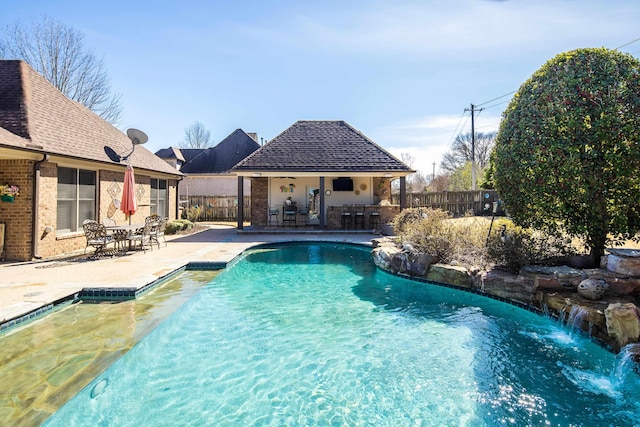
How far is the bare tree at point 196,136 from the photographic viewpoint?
149ft

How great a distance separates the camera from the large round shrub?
5.43m

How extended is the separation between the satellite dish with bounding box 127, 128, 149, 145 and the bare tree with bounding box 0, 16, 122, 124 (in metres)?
11.8

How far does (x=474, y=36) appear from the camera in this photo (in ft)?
32.1

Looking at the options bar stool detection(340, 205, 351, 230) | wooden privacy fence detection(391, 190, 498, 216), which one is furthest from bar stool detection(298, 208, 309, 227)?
wooden privacy fence detection(391, 190, 498, 216)

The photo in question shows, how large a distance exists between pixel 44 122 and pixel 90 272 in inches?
203

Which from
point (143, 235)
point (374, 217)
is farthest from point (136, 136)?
point (374, 217)

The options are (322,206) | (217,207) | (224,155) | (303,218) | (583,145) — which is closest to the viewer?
(583,145)

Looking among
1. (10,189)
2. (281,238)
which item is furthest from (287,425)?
(281,238)

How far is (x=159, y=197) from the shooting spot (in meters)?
15.6

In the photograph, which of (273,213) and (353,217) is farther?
(273,213)

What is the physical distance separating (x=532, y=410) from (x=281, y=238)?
1103 cm

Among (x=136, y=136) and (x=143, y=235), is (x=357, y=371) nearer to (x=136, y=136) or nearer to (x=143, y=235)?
(x=143, y=235)

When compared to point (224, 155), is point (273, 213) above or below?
below

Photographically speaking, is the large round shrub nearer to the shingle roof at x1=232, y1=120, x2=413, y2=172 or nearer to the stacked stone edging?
the stacked stone edging
